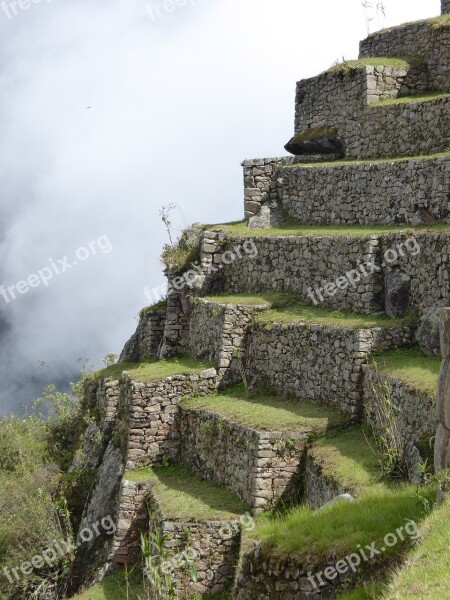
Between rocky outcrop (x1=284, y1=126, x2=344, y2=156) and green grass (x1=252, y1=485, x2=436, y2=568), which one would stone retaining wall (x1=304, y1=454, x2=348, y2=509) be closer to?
green grass (x1=252, y1=485, x2=436, y2=568)

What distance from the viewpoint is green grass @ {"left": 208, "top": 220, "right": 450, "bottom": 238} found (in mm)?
21297

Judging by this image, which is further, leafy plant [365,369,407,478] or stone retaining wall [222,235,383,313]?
stone retaining wall [222,235,383,313]

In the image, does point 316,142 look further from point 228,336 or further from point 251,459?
point 251,459

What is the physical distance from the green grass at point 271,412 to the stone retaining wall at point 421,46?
32.7 ft

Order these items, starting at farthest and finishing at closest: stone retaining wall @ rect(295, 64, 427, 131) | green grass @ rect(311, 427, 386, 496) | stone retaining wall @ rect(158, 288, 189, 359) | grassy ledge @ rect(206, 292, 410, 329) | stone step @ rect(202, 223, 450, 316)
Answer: stone retaining wall @ rect(295, 64, 427, 131)
stone retaining wall @ rect(158, 288, 189, 359)
grassy ledge @ rect(206, 292, 410, 329)
stone step @ rect(202, 223, 450, 316)
green grass @ rect(311, 427, 386, 496)

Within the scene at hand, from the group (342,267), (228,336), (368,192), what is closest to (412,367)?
(342,267)

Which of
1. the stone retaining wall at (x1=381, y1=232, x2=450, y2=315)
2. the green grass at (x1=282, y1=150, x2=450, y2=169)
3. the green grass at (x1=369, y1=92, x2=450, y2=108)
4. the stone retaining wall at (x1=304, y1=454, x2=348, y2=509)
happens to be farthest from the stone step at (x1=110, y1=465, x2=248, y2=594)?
the green grass at (x1=369, y1=92, x2=450, y2=108)

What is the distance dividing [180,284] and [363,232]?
249 inches

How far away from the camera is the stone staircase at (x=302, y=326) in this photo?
19.0 m

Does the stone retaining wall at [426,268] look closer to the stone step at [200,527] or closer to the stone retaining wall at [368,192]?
the stone retaining wall at [368,192]

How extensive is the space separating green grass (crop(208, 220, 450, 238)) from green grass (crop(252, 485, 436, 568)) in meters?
7.07

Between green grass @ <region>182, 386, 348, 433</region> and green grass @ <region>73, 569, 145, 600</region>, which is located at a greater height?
green grass @ <region>182, 386, 348, 433</region>

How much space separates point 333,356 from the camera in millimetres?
20188

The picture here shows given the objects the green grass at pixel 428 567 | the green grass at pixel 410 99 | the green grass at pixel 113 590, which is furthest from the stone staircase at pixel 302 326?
the green grass at pixel 428 567
